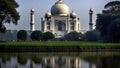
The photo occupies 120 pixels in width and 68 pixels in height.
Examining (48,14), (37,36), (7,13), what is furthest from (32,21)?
(7,13)

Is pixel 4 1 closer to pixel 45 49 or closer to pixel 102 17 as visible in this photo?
pixel 45 49

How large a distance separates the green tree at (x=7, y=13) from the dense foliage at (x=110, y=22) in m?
20.6

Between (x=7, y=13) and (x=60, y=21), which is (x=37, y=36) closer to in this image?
(x=60, y=21)

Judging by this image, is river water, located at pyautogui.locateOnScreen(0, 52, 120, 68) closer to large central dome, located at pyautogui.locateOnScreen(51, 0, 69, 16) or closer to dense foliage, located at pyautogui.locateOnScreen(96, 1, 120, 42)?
dense foliage, located at pyautogui.locateOnScreen(96, 1, 120, 42)

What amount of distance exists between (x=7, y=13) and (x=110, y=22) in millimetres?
27913

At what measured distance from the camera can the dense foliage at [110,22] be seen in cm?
6762

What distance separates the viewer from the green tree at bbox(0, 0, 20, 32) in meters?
50.1

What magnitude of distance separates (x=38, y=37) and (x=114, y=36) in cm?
3844

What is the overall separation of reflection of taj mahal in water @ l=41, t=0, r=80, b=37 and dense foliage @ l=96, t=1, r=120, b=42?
4067cm

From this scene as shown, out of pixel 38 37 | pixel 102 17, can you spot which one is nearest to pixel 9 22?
pixel 102 17

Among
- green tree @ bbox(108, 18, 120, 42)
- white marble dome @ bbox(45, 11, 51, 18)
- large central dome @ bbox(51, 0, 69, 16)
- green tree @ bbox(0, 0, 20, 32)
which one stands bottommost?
green tree @ bbox(108, 18, 120, 42)

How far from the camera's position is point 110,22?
2921 inches

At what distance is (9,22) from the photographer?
53.0m

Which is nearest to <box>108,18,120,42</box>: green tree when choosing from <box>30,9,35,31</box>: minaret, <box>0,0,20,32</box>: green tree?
<box>0,0,20,32</box>: green tree
